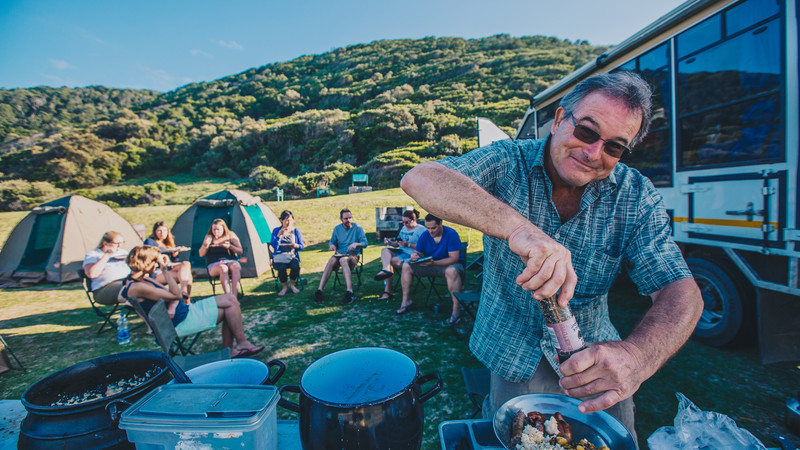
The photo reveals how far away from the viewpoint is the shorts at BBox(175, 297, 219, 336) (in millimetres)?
3496

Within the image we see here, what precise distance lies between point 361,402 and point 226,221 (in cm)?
817

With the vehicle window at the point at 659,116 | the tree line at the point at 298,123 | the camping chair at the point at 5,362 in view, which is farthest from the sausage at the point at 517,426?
the tree line at the point at 298,123

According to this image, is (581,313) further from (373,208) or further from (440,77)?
(440,77)

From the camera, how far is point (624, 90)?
1251 mm

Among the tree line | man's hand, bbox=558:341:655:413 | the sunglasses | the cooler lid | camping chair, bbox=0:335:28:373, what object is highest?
the tree line

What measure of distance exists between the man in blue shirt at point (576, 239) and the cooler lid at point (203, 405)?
0.87 metres

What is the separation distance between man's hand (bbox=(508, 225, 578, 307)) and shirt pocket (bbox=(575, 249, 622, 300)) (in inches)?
26.0

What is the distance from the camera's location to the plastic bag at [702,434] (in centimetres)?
101

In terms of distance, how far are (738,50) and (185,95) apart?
8738cm

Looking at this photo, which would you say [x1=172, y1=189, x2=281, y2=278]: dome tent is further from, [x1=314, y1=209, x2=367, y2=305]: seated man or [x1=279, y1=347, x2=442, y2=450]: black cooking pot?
[x1=279, y1=347, x2=442, y2=450]: black cooking pot

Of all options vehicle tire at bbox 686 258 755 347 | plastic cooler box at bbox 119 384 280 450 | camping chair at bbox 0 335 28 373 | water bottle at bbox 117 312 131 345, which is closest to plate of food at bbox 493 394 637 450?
plastic cooler box at bbox 119 384 280 450

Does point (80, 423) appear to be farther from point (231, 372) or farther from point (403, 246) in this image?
point (403, 246)

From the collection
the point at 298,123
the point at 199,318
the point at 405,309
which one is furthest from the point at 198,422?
the point at 298,123

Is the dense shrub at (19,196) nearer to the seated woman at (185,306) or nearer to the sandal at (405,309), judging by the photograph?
the seated woman at (185,306)
